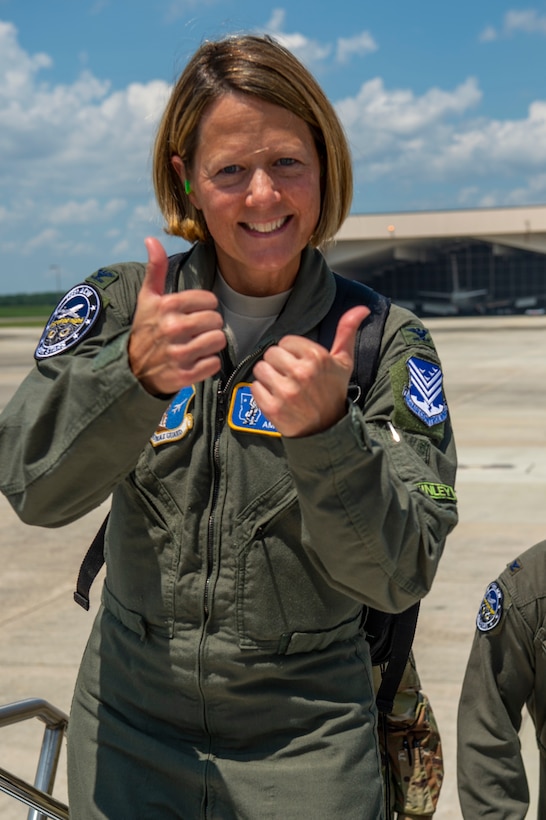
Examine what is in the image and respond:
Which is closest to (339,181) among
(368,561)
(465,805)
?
(368,561)

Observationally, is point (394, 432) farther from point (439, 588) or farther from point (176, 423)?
point (439, 588)

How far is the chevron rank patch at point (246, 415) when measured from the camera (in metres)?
1.64

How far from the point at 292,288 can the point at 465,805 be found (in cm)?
161

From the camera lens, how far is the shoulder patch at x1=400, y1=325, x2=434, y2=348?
5.55 ft

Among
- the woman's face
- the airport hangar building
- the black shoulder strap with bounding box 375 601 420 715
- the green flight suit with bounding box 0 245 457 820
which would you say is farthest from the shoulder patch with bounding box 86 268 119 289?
the airport hangar building

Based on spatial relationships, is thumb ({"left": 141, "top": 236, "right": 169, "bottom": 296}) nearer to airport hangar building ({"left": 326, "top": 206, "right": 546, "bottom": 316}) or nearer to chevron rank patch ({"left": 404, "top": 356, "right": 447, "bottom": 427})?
chevron rank patch ({"left": 404, "top": 356, "right": 447, "bottom": 427})

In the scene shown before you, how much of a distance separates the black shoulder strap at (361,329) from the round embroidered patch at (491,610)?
1252 millimetres

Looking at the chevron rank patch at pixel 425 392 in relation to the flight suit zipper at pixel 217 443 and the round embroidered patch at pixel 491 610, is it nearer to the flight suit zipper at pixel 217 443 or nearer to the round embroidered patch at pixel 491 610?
the flight suit zipper at pixel 217 443

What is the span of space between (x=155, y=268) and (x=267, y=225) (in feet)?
1.17

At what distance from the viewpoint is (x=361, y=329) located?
171cm

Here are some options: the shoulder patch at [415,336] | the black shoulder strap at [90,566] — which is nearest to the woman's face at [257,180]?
the shoulder patch at [415,336]

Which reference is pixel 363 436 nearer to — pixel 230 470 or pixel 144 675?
pixel 230 470

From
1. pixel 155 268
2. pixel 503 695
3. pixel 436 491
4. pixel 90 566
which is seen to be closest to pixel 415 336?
pixel 436 491

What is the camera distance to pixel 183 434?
1658 millimetres
